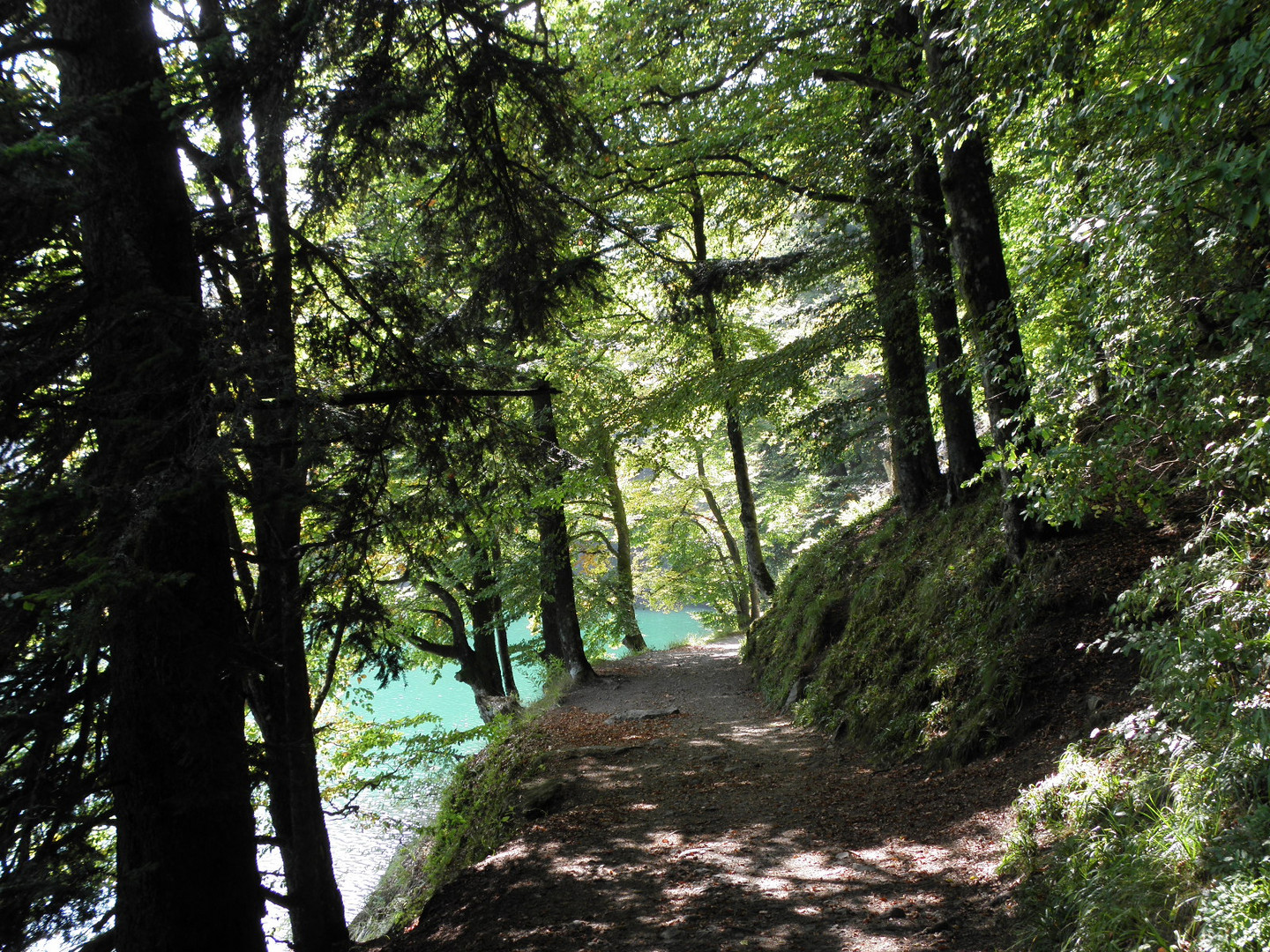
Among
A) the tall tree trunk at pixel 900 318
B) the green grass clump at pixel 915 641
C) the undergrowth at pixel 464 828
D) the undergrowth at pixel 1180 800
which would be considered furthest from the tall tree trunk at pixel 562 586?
the undergrowth at pixel 1180 800

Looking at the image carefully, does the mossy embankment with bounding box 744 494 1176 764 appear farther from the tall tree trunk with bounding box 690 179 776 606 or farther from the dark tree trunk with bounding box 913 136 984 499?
the tall tree trunk with bounding box 690 179 776 606

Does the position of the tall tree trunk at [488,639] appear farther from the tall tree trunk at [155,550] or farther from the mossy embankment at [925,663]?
the tall tree trunk at [155,550]

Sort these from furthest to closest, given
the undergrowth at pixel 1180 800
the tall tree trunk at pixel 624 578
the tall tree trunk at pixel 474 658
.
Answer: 1. the tall tree trunk at pixel 624 578
2. the tall tree trunk at pixel 474 658
3. the undergrowth at pixel 1180 800

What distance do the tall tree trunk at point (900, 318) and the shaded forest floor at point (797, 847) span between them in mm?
3806

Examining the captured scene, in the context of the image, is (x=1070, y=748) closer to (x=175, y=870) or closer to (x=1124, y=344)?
(x=1124, y=344)

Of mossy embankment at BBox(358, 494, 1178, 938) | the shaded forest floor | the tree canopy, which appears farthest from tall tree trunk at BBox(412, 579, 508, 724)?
the tree canopy

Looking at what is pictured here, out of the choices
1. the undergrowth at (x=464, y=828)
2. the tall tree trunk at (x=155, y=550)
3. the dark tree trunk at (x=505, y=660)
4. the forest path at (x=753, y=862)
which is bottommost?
the undergrowth at (x=464, y=828)

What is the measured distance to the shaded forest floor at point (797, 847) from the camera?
434cm

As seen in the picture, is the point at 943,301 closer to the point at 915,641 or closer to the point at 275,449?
the point at 915,641

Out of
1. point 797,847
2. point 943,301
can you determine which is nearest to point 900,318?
point 943,301

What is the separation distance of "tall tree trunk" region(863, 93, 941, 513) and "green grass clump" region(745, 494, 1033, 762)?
937 millimetres

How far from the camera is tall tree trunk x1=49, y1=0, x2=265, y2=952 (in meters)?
3.76

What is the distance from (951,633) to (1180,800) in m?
4.06

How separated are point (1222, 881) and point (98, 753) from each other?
5230 mm
